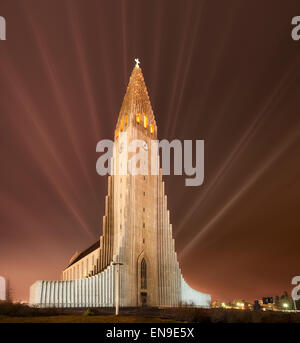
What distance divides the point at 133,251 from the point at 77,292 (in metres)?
10.1

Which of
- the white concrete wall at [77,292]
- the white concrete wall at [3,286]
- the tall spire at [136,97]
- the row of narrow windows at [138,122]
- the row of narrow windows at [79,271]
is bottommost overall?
the white concrete wall at [3,286]

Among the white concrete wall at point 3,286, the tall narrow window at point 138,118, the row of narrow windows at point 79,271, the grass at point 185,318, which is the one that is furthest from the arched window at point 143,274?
the white concrete wall at point 3,286

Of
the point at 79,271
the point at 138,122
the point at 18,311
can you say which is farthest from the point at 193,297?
the point at 18,311

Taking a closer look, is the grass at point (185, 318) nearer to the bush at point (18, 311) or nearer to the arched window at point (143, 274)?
the bush at point (18, 311)

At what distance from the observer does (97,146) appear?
180ft

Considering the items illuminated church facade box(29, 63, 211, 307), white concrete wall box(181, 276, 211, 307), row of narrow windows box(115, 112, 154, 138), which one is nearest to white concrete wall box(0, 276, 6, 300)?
illuminated church facade box(29, 63, 211, 307)

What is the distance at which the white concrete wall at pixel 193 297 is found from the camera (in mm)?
47500

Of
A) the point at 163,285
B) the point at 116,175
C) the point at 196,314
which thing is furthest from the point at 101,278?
the point at 196,314

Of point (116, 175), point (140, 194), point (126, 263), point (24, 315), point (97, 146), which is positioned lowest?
point (24, 315)

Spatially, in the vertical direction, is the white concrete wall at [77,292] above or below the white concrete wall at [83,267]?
below

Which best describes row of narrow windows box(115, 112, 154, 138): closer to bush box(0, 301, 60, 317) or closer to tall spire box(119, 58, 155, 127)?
tall spire box(119, 58, 155, 127)
